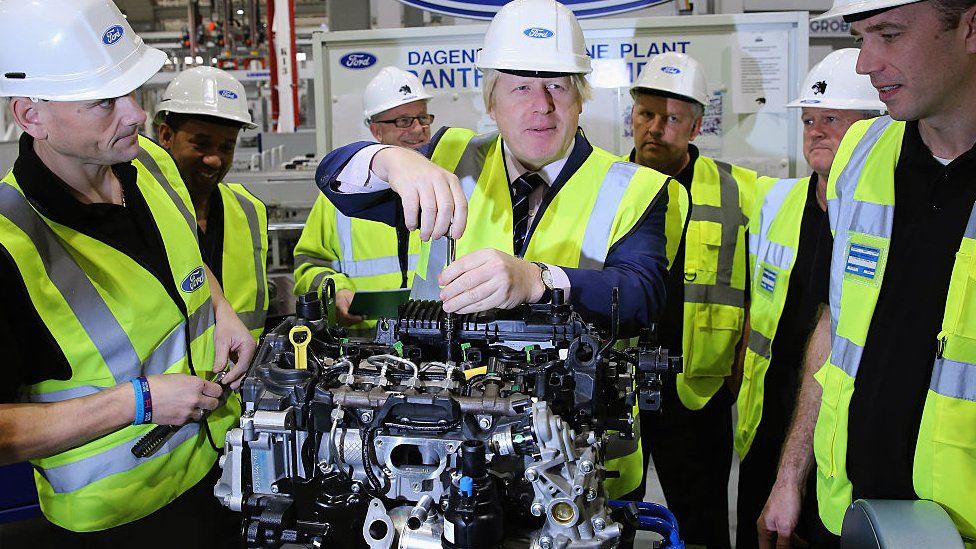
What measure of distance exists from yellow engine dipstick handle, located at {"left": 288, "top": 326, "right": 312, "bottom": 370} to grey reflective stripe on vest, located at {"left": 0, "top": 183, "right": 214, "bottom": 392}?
509mm

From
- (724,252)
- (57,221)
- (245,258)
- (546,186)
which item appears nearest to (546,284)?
(546,186)

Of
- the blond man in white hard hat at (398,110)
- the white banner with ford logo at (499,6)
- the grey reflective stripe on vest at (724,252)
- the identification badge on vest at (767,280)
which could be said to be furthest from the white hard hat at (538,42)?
the white banner with ford logo at (499,6)

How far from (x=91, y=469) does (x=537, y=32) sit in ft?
4.79

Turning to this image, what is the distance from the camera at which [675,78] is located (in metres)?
3.16

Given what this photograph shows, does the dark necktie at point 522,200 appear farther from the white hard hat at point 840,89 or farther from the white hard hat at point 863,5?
Result: the white hard hat at point 840,89

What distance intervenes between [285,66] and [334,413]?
15.3 ft

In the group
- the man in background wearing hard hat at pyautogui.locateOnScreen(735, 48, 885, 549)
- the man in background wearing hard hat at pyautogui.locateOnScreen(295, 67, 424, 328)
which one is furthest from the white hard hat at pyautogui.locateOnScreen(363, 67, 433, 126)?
the man in background wearing hard hat at pyautogui.locateOnScreen(735, 48, 885, 549)

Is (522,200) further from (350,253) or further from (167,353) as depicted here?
(350,253)

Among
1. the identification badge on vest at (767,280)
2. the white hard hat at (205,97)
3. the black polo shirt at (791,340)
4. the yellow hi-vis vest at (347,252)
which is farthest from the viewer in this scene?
the yellow hi-vis vest at (347,252)

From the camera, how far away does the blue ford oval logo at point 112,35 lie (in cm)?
171

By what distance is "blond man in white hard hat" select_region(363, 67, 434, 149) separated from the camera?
352 cm

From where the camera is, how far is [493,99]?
2.01 metres

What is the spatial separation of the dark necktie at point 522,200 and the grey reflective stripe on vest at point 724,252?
1176 mm

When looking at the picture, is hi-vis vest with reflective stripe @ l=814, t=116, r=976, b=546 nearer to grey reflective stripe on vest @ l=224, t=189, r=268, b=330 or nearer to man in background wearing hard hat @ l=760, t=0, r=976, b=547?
man in background wearing hard hat @ l=760, t=0, r=976, b=547
